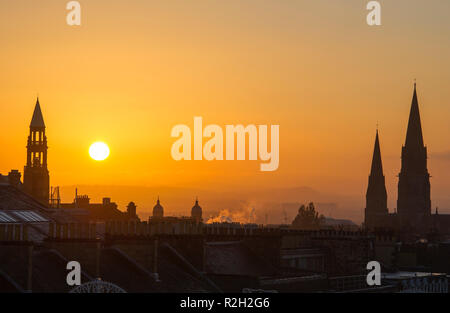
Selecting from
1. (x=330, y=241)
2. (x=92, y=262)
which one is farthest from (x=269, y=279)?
(x=330, y=241)

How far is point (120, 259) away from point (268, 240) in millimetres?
23268

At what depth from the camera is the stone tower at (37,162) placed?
6663 inches

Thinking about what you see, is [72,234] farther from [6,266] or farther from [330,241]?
[330,241]

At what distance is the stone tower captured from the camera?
169250 millimetres

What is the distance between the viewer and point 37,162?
564 feet

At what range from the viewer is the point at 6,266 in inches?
2080

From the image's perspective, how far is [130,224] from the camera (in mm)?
81562

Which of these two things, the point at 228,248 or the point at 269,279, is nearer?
the point at 269,279
